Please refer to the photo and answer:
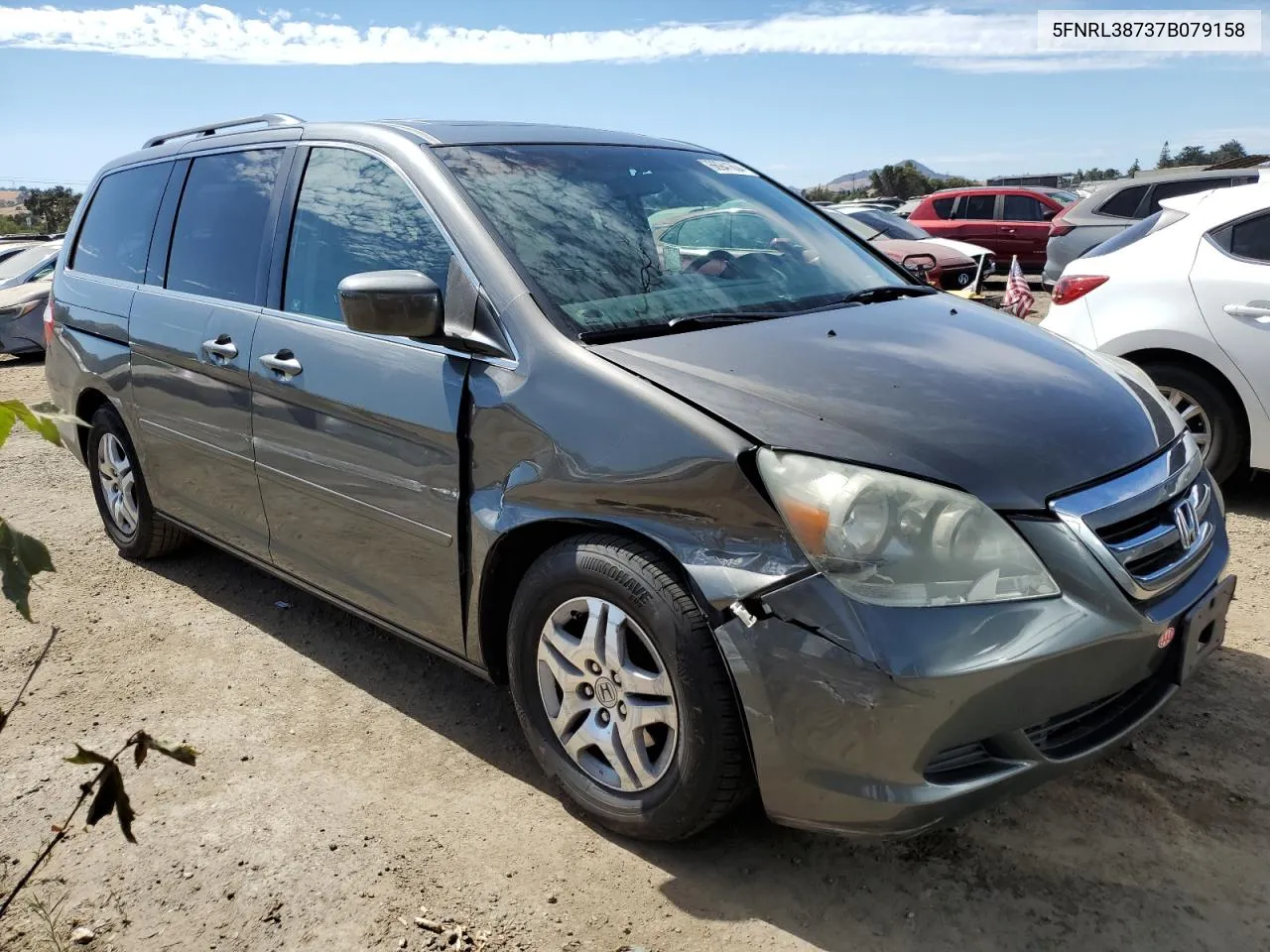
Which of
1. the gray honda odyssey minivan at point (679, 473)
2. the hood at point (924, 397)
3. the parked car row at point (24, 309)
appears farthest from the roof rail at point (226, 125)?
the parked car row at point (24, 309)

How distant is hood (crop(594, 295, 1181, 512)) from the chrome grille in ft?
0.16

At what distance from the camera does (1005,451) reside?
2340 millimetres

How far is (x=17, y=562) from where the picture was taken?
1.63m

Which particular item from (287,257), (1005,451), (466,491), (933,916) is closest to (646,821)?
(933,916)

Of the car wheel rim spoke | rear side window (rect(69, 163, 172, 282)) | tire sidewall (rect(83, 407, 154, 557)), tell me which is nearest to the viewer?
the car wheel rim spoke

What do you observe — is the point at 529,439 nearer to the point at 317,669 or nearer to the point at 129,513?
the point at 317,669

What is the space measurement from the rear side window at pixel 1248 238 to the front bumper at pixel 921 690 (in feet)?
10.9

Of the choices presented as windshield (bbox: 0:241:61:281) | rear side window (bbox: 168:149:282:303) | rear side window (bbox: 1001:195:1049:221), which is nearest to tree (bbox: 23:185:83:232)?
windshield (bbox: 0:241:61:281)

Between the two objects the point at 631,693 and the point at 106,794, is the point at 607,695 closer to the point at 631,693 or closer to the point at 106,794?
the point at 631,693

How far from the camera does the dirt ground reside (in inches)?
93.1

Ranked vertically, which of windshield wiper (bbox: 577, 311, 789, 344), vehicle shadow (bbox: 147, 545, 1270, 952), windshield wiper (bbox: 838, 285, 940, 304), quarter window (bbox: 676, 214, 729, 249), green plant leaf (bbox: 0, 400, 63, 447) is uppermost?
quarter window (bbox: 676, 214, 729, 249)

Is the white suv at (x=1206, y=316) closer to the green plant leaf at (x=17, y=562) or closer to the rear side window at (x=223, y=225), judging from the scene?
the rear side window at (x=223, y=225)

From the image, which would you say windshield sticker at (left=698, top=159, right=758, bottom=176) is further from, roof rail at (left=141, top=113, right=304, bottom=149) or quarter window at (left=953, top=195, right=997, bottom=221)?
quarter window at (left=953, top=195, right=997, bottom=221)

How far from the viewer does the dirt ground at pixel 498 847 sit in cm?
237
